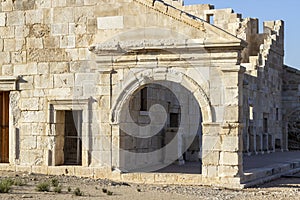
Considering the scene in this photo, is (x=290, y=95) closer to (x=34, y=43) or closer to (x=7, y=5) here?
(x=34, y=43)

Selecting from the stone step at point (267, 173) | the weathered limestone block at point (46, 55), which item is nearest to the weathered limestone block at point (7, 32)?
the weathered limestone block at point (46, 55)

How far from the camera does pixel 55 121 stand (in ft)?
46.3

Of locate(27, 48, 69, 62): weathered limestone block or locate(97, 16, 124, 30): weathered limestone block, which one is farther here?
locate(27, 48, 69, 62): weathered limestone block

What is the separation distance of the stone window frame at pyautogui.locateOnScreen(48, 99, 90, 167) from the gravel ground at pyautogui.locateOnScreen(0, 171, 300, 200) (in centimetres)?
67

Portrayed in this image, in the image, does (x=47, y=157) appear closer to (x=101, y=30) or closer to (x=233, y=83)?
(x=101, y=30)

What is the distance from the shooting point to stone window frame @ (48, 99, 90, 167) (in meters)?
13.7

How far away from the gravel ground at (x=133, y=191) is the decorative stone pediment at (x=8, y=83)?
227cm

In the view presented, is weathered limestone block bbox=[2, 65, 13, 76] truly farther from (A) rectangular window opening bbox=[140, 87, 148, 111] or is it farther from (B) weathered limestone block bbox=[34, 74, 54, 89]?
(A) rectangular window opening bbox=[140, 87, 148, 111]

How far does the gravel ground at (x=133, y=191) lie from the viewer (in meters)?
10.4

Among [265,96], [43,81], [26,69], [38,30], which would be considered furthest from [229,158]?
[265,96]

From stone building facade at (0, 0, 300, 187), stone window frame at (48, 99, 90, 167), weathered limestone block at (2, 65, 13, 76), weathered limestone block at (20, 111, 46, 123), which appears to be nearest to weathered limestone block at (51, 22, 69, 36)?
stone building facade at (0, 0, 300, 187)

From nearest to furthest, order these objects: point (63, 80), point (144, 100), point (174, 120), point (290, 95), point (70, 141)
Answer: point (63, 80) → point (144, 100) → point (70, 141) → point (174, 120) → point (290, 95)

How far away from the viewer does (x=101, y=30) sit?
1362cm

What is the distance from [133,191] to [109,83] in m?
3.12
